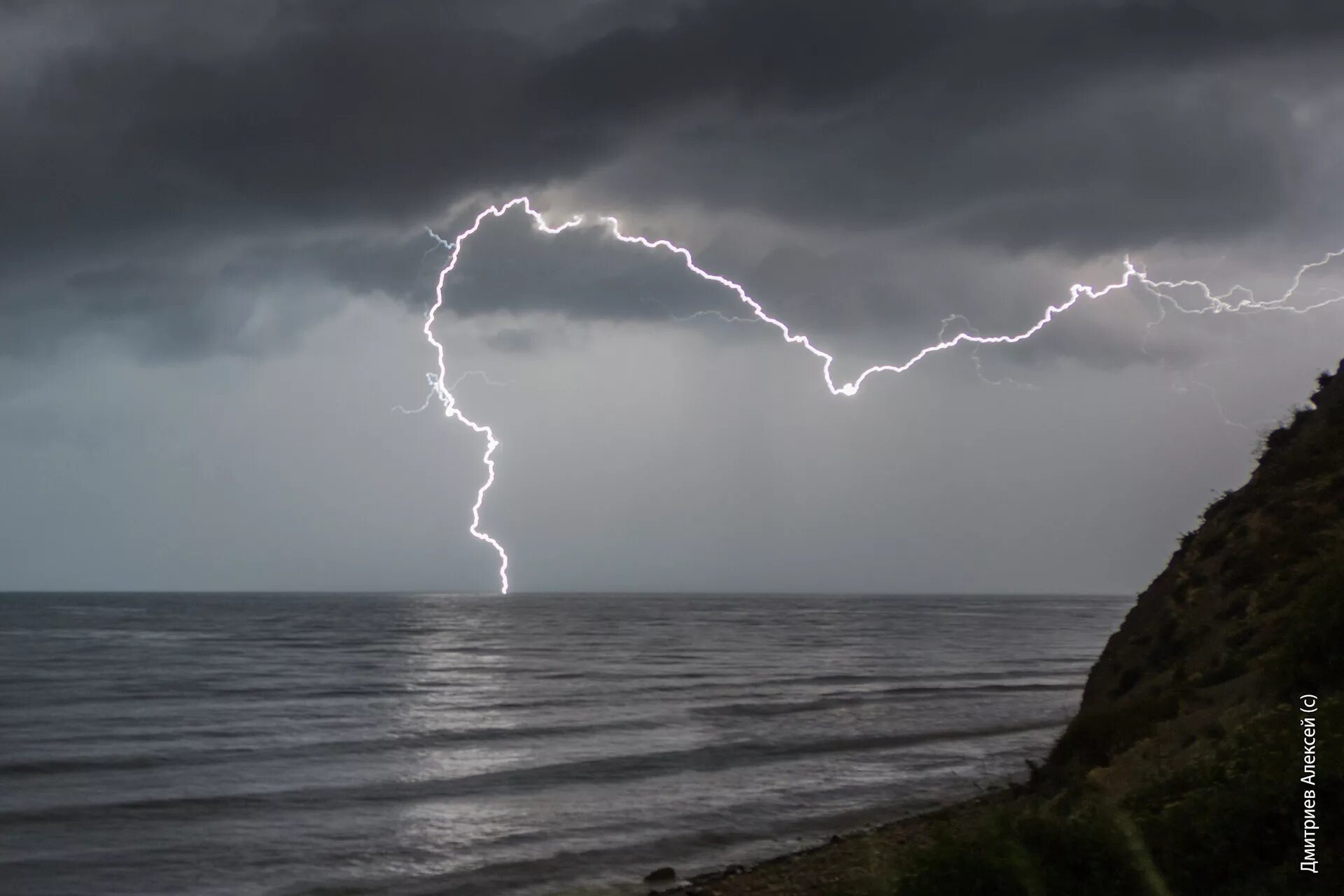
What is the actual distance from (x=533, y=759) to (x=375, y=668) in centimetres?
3649

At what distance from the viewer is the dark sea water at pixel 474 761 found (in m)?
18.1

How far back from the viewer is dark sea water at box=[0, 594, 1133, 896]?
59.5ft

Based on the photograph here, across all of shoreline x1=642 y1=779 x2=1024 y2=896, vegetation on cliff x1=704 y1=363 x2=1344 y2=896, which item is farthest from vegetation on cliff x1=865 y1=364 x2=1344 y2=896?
shoreline x1=642 y1=779 x2=1024 y2=896

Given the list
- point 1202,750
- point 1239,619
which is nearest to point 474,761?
point 1239,619

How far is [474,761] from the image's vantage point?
28.2m

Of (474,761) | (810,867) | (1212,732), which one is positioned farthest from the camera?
(474,761)

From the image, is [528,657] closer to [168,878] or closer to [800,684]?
[800,684]

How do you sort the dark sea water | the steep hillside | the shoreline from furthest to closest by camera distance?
the dark sea water, the shoreline, the steep hillside

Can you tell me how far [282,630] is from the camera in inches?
4427

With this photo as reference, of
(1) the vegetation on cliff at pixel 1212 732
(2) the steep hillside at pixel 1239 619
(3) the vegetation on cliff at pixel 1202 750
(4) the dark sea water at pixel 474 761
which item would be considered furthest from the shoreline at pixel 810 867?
(2) the steep hillside at pixel 1239 619

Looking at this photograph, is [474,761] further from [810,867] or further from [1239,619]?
[1239,619]

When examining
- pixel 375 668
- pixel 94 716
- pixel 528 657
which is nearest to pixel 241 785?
pixel 94 716

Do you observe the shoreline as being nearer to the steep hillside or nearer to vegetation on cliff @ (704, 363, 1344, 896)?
vegetation on cliff @ (704, 363, 1344, 896)

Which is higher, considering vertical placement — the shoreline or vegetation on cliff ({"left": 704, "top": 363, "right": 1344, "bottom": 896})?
vegetation on cliff ({"left": 704, "top": 363, "right": 1344, "bottom": 896})
